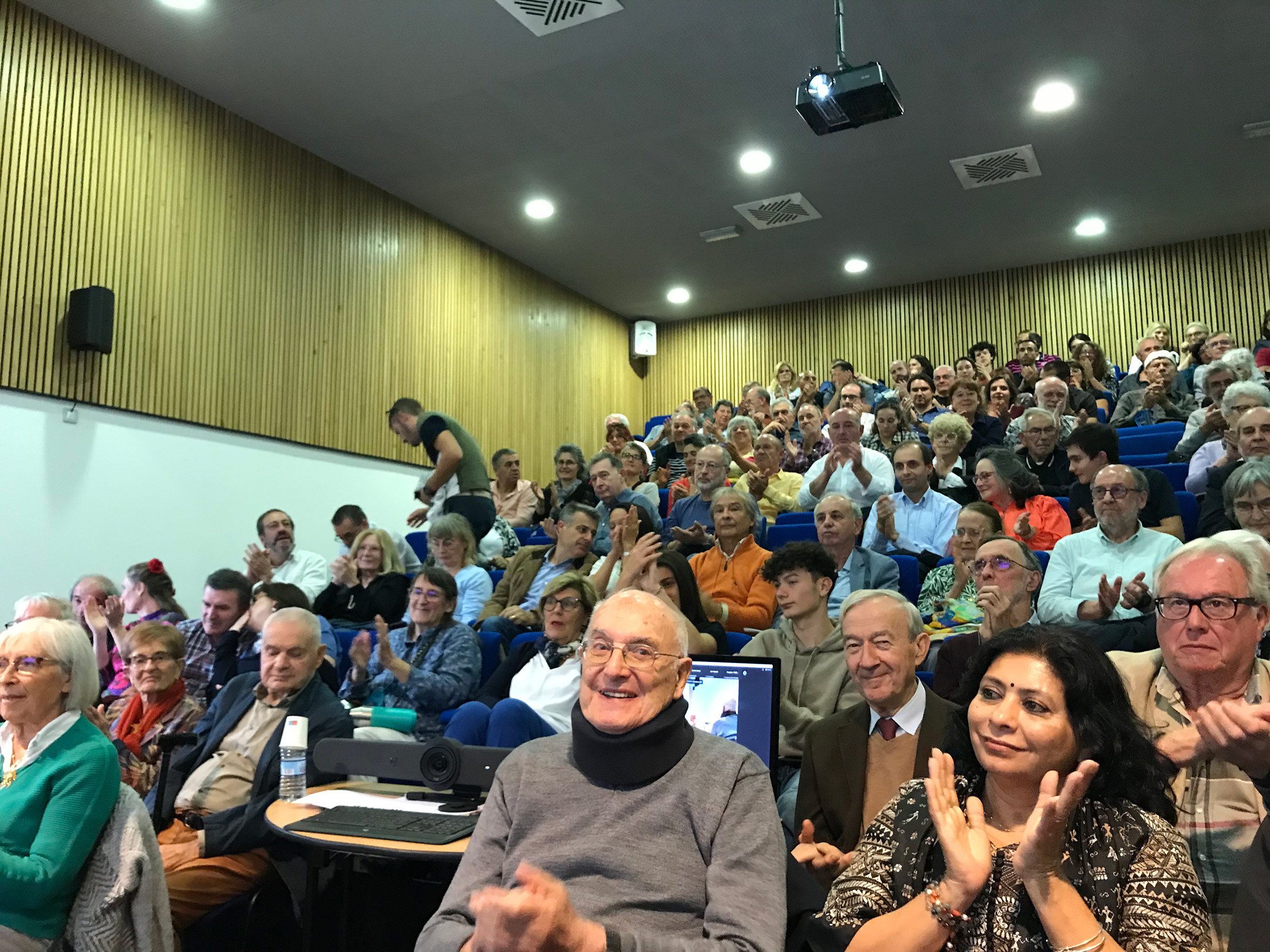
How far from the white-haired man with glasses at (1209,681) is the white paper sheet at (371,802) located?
4.47 feet

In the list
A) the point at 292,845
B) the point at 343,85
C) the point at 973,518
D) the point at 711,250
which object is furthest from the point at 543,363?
the point at 292,845

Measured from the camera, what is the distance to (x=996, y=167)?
22.1 feet

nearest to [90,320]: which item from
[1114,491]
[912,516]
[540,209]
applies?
[540,209]

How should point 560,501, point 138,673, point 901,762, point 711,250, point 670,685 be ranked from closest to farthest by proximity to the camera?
point 670,685 < point 901,762 < point 138,673 < point 560,501 < point 711,250

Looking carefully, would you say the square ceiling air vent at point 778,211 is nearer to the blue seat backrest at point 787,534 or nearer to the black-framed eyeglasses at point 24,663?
the blue seat backrest at point 787,534

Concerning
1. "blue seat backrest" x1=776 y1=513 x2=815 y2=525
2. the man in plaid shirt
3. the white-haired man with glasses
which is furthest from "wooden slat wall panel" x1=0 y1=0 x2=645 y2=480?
the white-haired man with glasses

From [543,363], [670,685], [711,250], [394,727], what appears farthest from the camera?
[543,363]

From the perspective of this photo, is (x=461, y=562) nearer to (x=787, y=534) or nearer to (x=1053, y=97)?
(x=787, y=534)

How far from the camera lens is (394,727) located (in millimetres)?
2832

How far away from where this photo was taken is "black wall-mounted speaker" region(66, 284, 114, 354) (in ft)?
16.6

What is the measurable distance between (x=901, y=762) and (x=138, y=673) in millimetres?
2325

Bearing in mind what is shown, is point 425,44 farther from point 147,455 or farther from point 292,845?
point 292,845

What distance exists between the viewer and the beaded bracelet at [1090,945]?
4.05 feet

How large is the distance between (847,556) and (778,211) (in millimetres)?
4233
